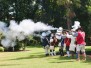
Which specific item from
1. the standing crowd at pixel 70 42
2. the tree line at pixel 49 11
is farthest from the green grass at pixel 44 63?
the tree line at pixel 49 11

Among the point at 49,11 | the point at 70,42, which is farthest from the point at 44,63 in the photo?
the point at 49,11

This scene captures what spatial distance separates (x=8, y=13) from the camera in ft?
160

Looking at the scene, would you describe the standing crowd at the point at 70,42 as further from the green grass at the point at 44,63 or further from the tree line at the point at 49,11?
the tree line at the point at 49,11

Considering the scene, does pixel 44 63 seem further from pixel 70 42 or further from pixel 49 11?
pixel 49 11

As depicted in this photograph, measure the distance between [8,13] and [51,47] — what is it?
85.9ft

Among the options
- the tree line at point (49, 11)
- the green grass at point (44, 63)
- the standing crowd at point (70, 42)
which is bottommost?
the green grass at point (44, 63)

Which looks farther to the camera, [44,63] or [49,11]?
[49,11]

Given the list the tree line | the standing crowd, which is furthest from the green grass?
the tree line

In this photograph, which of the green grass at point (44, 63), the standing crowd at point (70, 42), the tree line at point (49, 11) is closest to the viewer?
the green grass at point (44, 63)

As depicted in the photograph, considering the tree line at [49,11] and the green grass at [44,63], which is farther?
the tree line at [49,11]

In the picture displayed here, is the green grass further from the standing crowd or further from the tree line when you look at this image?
the tree line

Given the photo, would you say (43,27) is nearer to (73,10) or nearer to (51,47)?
(51,47)

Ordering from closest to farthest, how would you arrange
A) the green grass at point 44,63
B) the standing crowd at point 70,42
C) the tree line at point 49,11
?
the green grass at point 44,63 < the standing crowd at point 70,42 < the tree line at point 49,11

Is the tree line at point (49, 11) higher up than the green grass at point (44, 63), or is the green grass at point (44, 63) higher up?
the tree line at point (49, 11)
